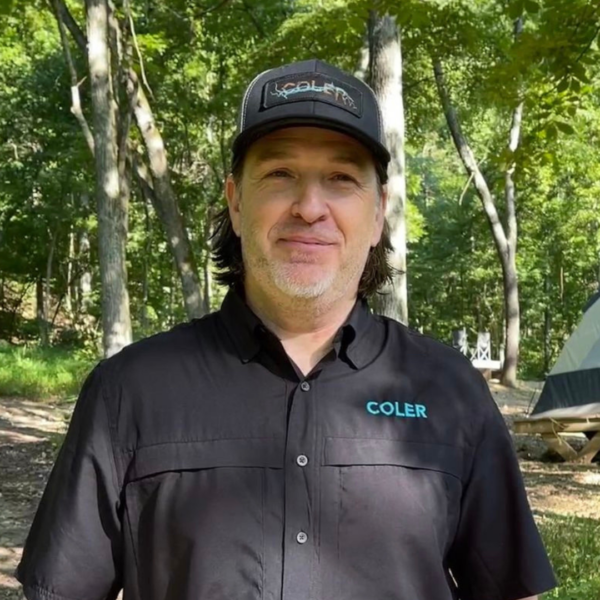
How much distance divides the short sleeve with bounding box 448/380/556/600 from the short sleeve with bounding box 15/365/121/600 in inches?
27.1

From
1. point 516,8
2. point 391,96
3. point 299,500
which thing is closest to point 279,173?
point 299,500

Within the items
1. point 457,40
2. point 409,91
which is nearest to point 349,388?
point 457,40

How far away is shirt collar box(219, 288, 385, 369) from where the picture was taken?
68.7 inches

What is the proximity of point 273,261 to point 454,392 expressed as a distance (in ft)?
1.49

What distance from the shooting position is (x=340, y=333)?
5.88 ft

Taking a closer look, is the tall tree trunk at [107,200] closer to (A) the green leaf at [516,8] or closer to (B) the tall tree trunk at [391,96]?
(B) the tall tree trunk at [391,96]

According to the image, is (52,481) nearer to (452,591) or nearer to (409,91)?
(452,591)

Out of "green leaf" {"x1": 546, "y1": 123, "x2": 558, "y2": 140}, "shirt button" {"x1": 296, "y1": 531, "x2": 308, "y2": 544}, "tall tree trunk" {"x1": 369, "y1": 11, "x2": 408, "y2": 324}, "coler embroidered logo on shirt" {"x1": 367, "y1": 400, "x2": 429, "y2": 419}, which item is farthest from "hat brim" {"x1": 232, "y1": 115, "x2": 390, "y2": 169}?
"tall tree trunk" {"x1": 369, "y1": 11, "x2": 408, "y2": 324}

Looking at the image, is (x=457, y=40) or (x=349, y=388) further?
(x=457, y=40)

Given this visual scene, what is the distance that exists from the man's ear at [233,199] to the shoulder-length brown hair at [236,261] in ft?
0.36

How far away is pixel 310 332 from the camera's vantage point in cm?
181

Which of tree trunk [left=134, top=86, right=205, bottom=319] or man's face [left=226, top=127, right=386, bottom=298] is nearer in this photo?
man's face [left=226, top=127, right=386, bottom=298]

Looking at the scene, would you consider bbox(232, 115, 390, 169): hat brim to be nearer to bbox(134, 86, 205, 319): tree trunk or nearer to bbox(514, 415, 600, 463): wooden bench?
bbox(134, 86, 205, 319): tree trunk

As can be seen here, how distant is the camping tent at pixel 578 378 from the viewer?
1018 centimetres
